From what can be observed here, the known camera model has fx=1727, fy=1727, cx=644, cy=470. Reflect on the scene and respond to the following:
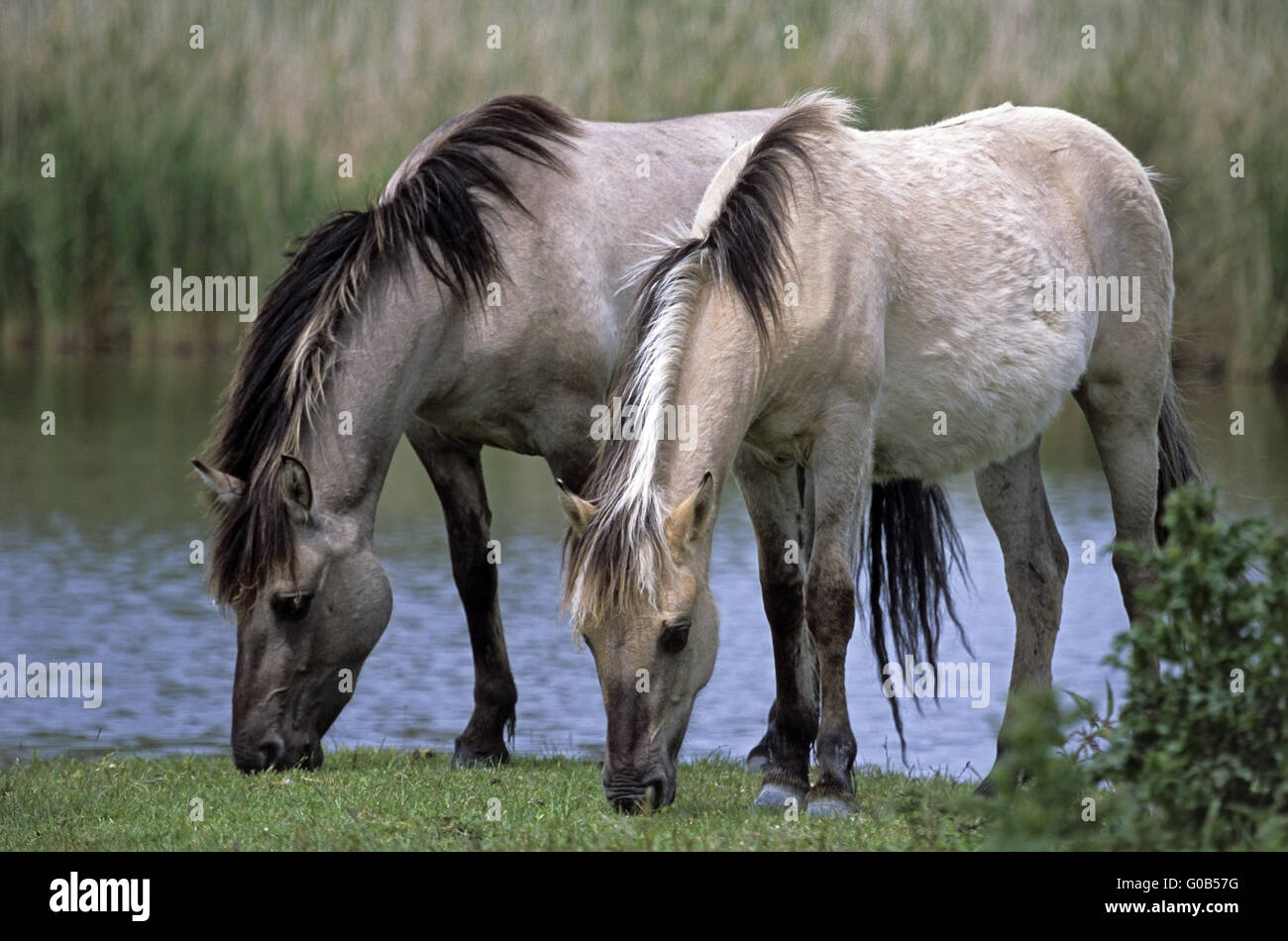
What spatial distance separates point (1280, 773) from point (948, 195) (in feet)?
9.90

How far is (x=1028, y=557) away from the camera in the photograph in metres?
6.68

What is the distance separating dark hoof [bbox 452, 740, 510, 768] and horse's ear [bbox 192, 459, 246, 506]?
1.66 metres

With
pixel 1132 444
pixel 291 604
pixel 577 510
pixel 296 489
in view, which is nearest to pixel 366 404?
pixel 296 489

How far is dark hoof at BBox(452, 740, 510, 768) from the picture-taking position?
703cm

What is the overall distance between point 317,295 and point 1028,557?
288 cm

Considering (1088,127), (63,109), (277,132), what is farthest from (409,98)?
(1088,127)

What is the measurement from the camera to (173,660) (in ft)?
31.9

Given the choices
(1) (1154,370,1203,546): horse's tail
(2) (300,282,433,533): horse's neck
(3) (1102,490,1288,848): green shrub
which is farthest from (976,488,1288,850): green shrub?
(1) (1154,370,1203,546): horse's tail

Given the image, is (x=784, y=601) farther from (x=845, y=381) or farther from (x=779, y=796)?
(x=845, y=381)

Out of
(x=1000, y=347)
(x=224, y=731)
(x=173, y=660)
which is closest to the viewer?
(x=1000, y=347)

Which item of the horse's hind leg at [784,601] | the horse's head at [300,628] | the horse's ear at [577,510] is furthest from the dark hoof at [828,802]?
the horse's head at [300,628]

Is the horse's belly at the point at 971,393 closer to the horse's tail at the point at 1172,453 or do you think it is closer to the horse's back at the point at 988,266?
the horse's back at the point at 988,266
